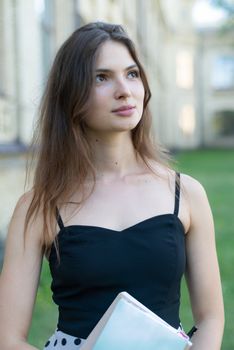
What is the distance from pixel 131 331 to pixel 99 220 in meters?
0.34

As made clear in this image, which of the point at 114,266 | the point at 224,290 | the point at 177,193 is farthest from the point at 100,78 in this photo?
the point at 224,290

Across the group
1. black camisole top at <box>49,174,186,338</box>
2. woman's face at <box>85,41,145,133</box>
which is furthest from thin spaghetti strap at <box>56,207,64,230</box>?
woman's face at <box>85,41,145,133</box>

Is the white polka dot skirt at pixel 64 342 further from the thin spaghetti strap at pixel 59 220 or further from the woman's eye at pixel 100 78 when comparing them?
the woman's eye at pixel 100 78

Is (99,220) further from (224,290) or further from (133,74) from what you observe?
(224,290)

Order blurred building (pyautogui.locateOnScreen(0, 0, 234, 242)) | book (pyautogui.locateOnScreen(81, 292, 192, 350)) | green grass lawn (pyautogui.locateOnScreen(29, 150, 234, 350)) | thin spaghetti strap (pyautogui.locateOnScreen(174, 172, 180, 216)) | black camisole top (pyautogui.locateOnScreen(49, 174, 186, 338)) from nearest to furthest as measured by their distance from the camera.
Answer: book (pyautogui.locateOnScreen(81, 292, 192, 350)) → black camisole top (pyautogui.locateOnScreen(49, 174, 186, 338)) → thin spaghetti strap (pyautogui.locateOnScreen(174, 172, 180, 216)) → green grass lawn (pyautogui.locateOnScreen(29, 150, 234, 350)) → blurred building (pyautogui.locateOnScreen(0, 0, 234, 242))

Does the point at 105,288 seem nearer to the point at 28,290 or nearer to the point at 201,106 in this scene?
the point at 28,290

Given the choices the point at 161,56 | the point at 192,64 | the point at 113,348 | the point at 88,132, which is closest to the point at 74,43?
the point at 88,132

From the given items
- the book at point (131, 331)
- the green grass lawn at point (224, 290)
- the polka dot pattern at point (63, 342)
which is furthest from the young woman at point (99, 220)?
the green grass lawn at point (224, 290)

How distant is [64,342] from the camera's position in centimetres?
163

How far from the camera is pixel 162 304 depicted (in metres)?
1.60

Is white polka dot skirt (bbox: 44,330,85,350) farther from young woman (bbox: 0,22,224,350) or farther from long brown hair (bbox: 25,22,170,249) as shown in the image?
long brown hair (bbox: 25,22,170,249)

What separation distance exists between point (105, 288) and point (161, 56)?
36210mm

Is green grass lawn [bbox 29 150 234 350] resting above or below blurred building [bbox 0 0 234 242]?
below

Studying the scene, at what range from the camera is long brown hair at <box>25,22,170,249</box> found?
1626 millimetres
